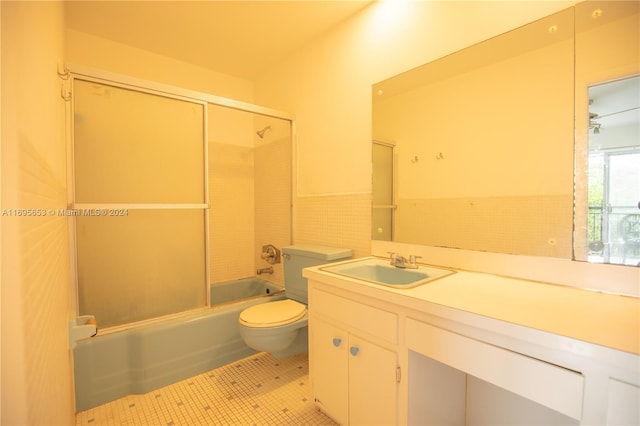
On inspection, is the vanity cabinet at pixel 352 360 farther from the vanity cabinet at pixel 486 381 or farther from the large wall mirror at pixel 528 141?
the large wall mirror at pixel 528 141

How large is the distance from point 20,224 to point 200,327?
182cm

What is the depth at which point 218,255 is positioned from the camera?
2871 millimetres

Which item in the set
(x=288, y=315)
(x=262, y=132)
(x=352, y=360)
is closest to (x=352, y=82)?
(x=262, y=132)

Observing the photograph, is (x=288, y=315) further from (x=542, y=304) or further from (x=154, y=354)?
(x=542, y=304)

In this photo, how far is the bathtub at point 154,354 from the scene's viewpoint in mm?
1618

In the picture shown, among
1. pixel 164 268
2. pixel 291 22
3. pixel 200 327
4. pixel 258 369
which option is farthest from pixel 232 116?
pixel 258 369

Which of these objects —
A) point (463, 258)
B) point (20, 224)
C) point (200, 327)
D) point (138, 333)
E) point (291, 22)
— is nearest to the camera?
point (20, 224)

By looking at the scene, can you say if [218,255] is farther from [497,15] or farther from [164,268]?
[497,15]

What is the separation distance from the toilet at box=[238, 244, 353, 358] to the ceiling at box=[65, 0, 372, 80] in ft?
5.61

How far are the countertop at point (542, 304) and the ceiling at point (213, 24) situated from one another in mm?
1881

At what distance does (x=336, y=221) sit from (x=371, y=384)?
1179mm

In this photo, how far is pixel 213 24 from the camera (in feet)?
7.02

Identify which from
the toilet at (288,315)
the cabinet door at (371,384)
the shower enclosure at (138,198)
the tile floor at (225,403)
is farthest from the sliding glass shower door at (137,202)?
the cabinet door at (371,384)

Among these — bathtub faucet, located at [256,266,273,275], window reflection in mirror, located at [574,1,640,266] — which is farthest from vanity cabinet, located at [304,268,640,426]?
bathtub faucet, located at [256,266,273,275]
